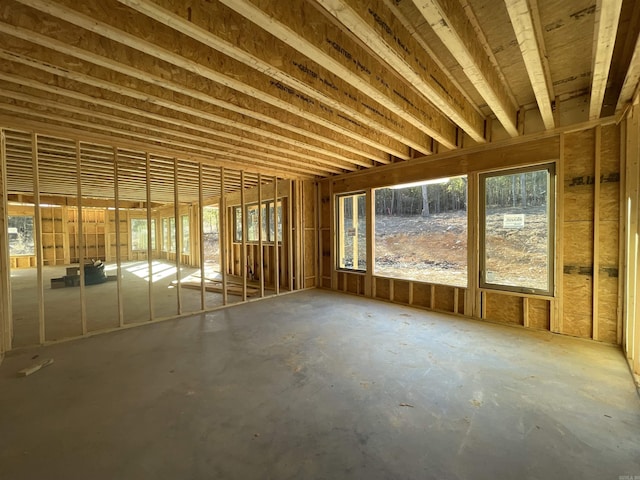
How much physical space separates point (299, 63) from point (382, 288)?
4.43m

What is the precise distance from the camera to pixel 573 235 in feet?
11.4

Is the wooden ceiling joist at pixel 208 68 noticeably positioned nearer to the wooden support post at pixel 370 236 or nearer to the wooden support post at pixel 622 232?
the wooden support post at pixel 370 236

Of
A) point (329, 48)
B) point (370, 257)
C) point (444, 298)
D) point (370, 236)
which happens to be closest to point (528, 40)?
point (329, 48)

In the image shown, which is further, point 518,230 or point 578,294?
point 518,230

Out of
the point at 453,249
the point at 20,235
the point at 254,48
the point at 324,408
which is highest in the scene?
the point at 254,48

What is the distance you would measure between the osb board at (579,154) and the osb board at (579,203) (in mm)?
158

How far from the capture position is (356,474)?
1526mm

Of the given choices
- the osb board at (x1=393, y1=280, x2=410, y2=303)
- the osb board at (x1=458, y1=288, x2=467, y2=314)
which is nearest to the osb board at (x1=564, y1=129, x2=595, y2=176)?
the osb board at (x1=458, y1=288, x2=467, y2=314)

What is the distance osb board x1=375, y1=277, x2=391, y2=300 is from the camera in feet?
18.1

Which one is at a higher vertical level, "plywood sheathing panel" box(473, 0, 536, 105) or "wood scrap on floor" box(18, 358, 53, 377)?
"plywood sheathing panel" box(473, 0, 536, 105)

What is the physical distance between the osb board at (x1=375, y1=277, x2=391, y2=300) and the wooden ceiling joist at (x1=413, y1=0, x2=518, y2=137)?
3.47 meters

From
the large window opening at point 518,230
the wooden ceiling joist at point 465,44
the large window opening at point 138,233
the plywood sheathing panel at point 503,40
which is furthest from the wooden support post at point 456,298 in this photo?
the large window opening at point 138,233

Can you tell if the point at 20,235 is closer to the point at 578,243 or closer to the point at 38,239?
the point at 38,239

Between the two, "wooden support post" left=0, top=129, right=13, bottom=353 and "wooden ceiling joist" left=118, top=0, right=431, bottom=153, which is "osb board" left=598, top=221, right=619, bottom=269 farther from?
"wooden support post" left=0, top=129, right=13, bottom=353
